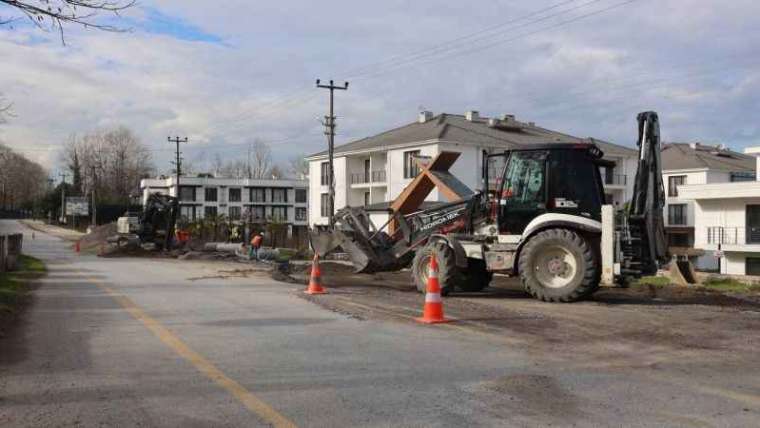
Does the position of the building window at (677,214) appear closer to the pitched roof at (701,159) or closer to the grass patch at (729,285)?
the pitched roof at (701,159)

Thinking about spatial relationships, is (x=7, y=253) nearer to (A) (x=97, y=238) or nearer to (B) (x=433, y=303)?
(B) (x=433, y=303)

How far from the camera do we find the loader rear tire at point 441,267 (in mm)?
15281

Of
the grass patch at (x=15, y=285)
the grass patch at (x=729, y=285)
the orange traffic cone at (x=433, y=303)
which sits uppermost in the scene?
the orange traffic cone at (x=433, y=303)

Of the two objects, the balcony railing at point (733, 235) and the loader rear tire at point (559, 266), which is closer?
the loader rear tire at point (559, 266)

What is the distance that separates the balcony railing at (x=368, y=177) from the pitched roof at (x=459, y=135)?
8.24 feet

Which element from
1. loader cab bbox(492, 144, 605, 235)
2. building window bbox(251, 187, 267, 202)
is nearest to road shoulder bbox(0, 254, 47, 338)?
loader cab bbox(492, 144, 605, 235)

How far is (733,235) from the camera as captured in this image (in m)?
45.3

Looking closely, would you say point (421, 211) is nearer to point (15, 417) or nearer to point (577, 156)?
point (577, 156)

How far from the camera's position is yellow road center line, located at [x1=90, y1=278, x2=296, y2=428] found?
6.07 metres

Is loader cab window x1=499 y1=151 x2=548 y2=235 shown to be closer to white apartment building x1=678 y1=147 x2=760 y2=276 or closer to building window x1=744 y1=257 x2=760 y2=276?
white apartment building x1=678 y1=147 x2=760 y2=276

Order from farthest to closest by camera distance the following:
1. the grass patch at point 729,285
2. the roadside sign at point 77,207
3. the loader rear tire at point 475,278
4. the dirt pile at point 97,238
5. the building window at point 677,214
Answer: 1. the roadside sign at point 77,207
2. the building window at point 677,214
3. the dirt pile at point 97,238
4. the grass patch at point 729,285
5. the loader rear tire at point 475,278

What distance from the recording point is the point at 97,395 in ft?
22.3

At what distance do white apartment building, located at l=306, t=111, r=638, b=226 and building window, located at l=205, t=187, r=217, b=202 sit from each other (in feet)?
126

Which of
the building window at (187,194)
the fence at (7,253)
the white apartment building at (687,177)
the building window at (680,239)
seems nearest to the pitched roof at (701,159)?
the white apartment building at (687,177)
